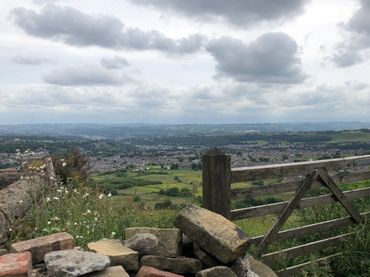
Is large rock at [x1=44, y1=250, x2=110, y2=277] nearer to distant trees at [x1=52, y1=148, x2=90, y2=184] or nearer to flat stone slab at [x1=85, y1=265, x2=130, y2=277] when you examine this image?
flat stone slab at [x1=85, y1=265, x2=130, y2=277]

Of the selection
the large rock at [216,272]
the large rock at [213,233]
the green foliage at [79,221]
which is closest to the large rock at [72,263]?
the large rock at [216,272]

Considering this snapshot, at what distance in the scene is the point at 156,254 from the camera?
5211 millimetres

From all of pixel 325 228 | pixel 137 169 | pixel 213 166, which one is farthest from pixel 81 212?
pixel 137 169

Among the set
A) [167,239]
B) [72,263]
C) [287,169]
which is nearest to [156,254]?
[167,239]

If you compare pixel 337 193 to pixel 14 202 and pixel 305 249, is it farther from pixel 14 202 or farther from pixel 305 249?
pixel 14 202

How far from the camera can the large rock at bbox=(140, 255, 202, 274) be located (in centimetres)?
505

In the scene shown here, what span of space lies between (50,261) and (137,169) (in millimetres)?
58907

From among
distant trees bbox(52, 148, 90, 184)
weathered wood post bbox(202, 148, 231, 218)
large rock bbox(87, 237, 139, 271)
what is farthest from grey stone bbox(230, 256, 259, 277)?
distant trees bbox(52, 148, 90, 184)

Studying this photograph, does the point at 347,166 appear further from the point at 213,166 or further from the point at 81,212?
the point at 81,212

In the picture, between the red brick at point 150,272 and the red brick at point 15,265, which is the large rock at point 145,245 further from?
the red brick at point 15,265

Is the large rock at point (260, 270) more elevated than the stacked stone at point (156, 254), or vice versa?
the stacked stone at point (156, 254)

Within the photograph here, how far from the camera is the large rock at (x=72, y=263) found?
4266 millimetres

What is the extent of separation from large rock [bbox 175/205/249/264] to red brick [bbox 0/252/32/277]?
1917mm

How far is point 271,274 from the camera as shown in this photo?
230 inches
